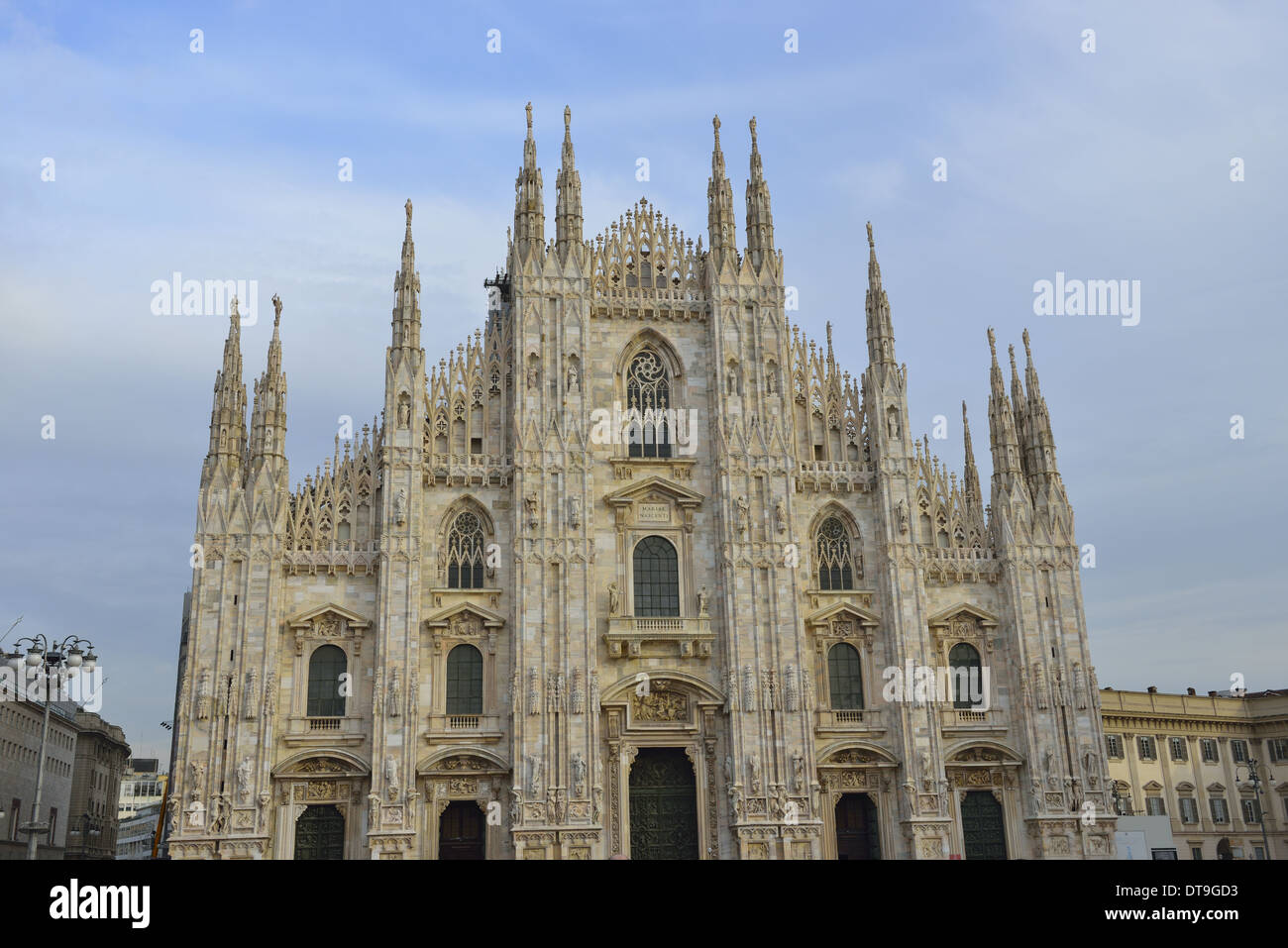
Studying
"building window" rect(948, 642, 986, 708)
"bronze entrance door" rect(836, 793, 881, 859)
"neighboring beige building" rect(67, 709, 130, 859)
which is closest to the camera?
"bronze entrance door" rect(836, 793, 881, 859)

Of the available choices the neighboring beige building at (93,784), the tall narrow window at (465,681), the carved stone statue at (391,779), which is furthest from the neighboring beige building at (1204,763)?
the neighboring beige building at (93,784)

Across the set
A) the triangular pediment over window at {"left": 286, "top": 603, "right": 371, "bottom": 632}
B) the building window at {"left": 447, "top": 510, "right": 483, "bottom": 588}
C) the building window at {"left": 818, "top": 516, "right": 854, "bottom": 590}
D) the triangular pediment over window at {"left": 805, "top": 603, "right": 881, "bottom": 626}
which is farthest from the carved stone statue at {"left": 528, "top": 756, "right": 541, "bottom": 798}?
the building window at {"left": 818, "top": 516, "right": 854, "bottom": 590}

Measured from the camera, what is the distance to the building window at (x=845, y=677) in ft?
132

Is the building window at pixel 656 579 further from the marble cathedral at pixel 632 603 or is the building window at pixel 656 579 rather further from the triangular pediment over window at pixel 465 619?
the triangular pediment over window at pixel 465 619

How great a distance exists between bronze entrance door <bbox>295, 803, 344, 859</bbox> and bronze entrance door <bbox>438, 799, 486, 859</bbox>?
317 centimetres

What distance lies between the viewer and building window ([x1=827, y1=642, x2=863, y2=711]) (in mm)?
40344

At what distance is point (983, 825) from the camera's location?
131ft

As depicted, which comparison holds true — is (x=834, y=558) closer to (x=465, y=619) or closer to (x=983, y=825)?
(x=983, y=825)

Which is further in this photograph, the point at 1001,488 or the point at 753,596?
the point at 1001,488

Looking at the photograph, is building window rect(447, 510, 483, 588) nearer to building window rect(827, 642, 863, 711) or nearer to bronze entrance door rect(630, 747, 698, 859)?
bronze entrance door rect(630, 747, 698, 859)
